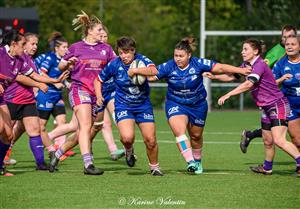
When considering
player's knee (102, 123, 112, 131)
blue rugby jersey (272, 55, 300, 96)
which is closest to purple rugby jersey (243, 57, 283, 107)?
blue rugby jersey (272, 55, 300, 96)

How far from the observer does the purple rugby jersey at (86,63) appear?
13922 millimetres

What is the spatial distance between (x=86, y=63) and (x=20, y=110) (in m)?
1.25

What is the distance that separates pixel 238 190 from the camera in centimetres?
1174

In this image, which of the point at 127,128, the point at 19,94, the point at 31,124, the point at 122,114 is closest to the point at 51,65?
the point at 19,94

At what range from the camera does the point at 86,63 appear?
14.0 meters

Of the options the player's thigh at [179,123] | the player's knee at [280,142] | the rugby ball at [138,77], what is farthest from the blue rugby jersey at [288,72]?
the rugby ball at [138,77]

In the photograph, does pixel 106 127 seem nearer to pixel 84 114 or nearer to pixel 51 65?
pixel 51 65

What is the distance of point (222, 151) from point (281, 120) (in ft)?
14.6

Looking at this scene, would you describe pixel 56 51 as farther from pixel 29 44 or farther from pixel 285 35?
pixel 285 35

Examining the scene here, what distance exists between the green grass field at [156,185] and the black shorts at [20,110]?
0.79 m

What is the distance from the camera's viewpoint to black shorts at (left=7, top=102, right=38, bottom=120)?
1429cm

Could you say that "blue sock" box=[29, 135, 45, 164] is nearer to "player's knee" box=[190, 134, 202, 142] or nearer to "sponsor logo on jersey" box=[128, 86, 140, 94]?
"sponsor logo on jersey" box=[128, 86, 140, 94]

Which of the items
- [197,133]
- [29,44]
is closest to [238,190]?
[197,133]

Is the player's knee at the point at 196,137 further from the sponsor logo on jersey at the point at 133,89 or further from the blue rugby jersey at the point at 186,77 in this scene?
the sponsor logo on jersey at the point at 133,89
